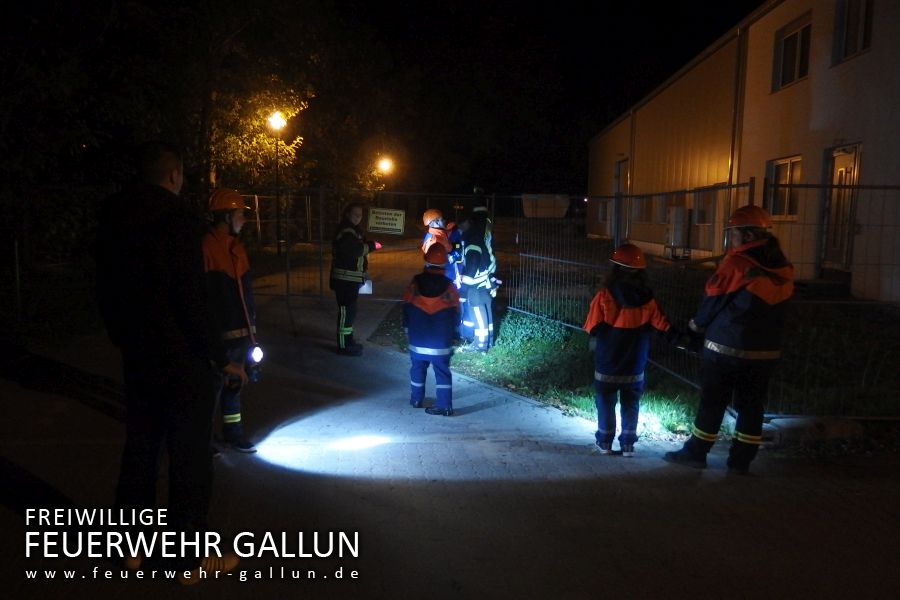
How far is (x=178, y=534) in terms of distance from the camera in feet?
12.5

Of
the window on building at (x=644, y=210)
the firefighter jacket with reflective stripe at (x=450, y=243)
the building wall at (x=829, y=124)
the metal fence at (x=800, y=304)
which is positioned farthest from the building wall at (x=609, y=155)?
the firefighter jacket with reflective stripe at (x=450, y=243)

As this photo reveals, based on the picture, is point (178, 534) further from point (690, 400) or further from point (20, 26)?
point (20, 26)

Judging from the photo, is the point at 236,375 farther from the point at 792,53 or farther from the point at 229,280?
the point at 792,53

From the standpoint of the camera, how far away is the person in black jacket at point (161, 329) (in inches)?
140

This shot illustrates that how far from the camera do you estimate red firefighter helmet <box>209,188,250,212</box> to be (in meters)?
5.55

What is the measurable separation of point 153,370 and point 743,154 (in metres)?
16.3

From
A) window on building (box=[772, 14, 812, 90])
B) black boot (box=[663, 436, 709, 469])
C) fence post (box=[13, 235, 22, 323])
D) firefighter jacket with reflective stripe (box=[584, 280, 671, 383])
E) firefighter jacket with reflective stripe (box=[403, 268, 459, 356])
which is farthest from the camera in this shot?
window on building (box=[772, 14, 812, 90])

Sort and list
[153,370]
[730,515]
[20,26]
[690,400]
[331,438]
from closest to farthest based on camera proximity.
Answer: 1. [153,370]
2. [730,515]
3. [331,438]
4. [690,400]
5. [20,26]

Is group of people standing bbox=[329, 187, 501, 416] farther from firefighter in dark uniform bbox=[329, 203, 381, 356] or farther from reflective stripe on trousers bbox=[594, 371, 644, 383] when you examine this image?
reflective stripe on trousers bbox=[594, 371, 644, 383]

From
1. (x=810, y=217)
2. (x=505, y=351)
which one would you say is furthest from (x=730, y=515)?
(x=810, y=217)

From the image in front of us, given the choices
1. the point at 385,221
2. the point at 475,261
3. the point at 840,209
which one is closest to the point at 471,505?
the point at 475,261

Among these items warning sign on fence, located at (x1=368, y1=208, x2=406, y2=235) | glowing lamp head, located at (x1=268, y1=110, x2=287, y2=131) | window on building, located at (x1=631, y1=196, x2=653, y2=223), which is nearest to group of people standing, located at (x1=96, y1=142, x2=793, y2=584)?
warning sign on fence, located at (x1=368, y1=208, x2=406, y2=235)

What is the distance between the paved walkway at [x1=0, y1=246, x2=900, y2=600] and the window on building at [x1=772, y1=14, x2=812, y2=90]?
37.0 ft

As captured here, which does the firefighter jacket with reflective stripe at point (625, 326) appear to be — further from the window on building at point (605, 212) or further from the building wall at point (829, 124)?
the window on building at point (605, 212)
